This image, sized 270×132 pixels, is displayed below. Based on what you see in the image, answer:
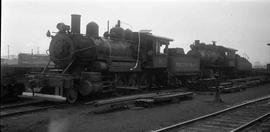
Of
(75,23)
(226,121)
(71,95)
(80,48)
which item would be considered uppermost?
(75,23)

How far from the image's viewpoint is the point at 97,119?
8.72 meters

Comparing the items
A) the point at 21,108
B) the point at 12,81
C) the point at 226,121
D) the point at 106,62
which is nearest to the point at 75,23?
the point at 106,62

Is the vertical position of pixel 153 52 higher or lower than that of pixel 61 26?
lower

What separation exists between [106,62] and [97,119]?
4984 mm

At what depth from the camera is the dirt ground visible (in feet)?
24.4

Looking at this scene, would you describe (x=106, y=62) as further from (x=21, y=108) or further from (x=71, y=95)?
(x=21, y=108)

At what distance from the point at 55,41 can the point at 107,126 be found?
6323 mm

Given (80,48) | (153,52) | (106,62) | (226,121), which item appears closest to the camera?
(226,121)

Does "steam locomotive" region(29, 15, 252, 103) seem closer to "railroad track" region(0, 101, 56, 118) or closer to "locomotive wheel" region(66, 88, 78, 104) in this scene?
"locomotive wheel" region(66, 88, 78, 104)

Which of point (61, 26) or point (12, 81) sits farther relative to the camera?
point (61, 26)

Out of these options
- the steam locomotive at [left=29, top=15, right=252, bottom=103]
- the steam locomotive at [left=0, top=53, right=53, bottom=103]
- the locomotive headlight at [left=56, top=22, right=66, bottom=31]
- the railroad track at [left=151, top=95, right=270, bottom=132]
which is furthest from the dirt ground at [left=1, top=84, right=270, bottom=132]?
the locomotive headlight at [left=56, top=22, right=66, bottom=31]

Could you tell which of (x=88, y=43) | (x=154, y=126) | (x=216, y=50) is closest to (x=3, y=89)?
(x=88, y=43)

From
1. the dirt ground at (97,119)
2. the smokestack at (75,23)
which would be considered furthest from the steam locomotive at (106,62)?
the dirt ground at (97,119)

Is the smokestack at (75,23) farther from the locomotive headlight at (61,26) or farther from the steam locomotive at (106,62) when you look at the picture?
the locomotive headlight at (61,26)
